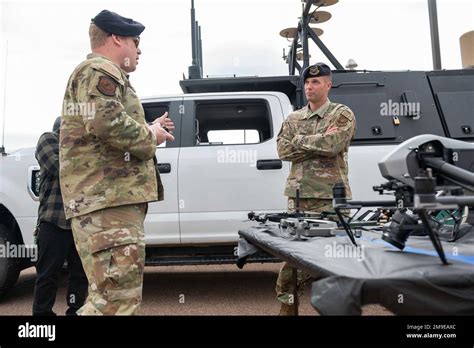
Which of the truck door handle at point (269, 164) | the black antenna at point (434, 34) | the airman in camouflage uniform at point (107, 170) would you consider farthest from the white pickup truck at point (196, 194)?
the black antenna at point (434, 34)

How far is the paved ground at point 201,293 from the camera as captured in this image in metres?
3.58

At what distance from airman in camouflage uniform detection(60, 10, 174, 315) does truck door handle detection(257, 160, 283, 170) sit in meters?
1.86

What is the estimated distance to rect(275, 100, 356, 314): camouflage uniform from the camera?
8.87 ft

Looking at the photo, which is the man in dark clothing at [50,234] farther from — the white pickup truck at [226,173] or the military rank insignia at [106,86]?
the military rank insignia at [106,86]

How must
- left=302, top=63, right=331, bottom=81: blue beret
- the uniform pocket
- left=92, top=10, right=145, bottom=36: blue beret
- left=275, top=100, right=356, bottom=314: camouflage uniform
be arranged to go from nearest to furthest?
the uniform pocket < left=92, top=10, right=145, bottom=36: blue beret < left=275, top=100, right=356, bottom=314: camouflage uniform < left=302, top=63, right=331, bottom=81: blue beret

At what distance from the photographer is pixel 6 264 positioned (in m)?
3.69

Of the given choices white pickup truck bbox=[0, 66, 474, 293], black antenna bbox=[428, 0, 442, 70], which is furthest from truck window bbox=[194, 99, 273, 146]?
black antenna bbox=[428, 0, 442, 70]

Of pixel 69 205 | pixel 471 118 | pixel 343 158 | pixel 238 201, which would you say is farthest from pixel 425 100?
pixel 69 205

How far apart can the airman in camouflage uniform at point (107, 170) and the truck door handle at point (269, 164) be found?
1.86 metres

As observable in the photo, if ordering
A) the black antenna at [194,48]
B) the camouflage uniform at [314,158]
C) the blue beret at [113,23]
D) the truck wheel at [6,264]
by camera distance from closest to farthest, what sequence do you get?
the blue beret at [113,23]
the camouflage uniform at [314,158]
the truck wheel at [6,264]
the black antenna at [194,48]

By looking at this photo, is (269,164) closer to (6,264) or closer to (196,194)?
(196,194)

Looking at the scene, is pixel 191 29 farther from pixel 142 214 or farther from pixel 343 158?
pixel 142 214

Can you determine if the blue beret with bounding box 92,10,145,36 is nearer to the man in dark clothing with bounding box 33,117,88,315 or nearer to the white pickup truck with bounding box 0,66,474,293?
the man in dark clothing with bounding box 33,117,88,315
